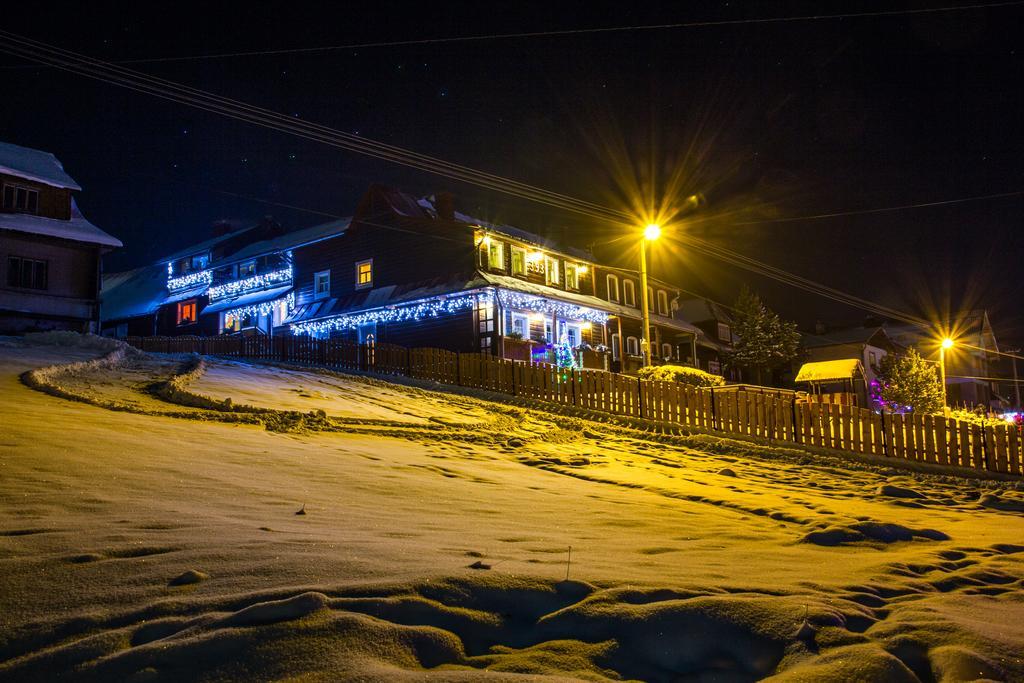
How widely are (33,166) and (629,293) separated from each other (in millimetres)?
31703

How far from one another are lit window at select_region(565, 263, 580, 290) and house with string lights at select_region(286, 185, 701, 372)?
9cm

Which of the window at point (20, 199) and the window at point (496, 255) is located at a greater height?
the window at point (20, 199)

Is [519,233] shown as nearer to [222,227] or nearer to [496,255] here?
Result: [496,255]

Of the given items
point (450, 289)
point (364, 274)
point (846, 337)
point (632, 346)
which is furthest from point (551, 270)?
point (846, 337)

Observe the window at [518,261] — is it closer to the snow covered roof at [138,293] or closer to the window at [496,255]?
the window at [496,255]

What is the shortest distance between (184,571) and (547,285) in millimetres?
31920

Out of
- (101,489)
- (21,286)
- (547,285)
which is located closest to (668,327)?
(547,285)

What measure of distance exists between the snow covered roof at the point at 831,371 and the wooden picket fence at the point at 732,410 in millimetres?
19768

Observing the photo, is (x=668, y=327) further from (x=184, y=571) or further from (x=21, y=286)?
(x=184, y=571)

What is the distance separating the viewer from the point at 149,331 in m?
48.0

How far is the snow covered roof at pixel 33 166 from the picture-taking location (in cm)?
2857

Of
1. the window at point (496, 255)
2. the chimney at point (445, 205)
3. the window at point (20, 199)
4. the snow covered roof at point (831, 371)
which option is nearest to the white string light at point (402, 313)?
the window at point (496, 255)

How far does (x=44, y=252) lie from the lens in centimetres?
2858

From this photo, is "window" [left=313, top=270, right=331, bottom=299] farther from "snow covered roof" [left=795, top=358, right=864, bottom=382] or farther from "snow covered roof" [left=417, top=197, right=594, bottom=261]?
"snow covered roof" [left=795, top=358, right=864, bottom=382]
